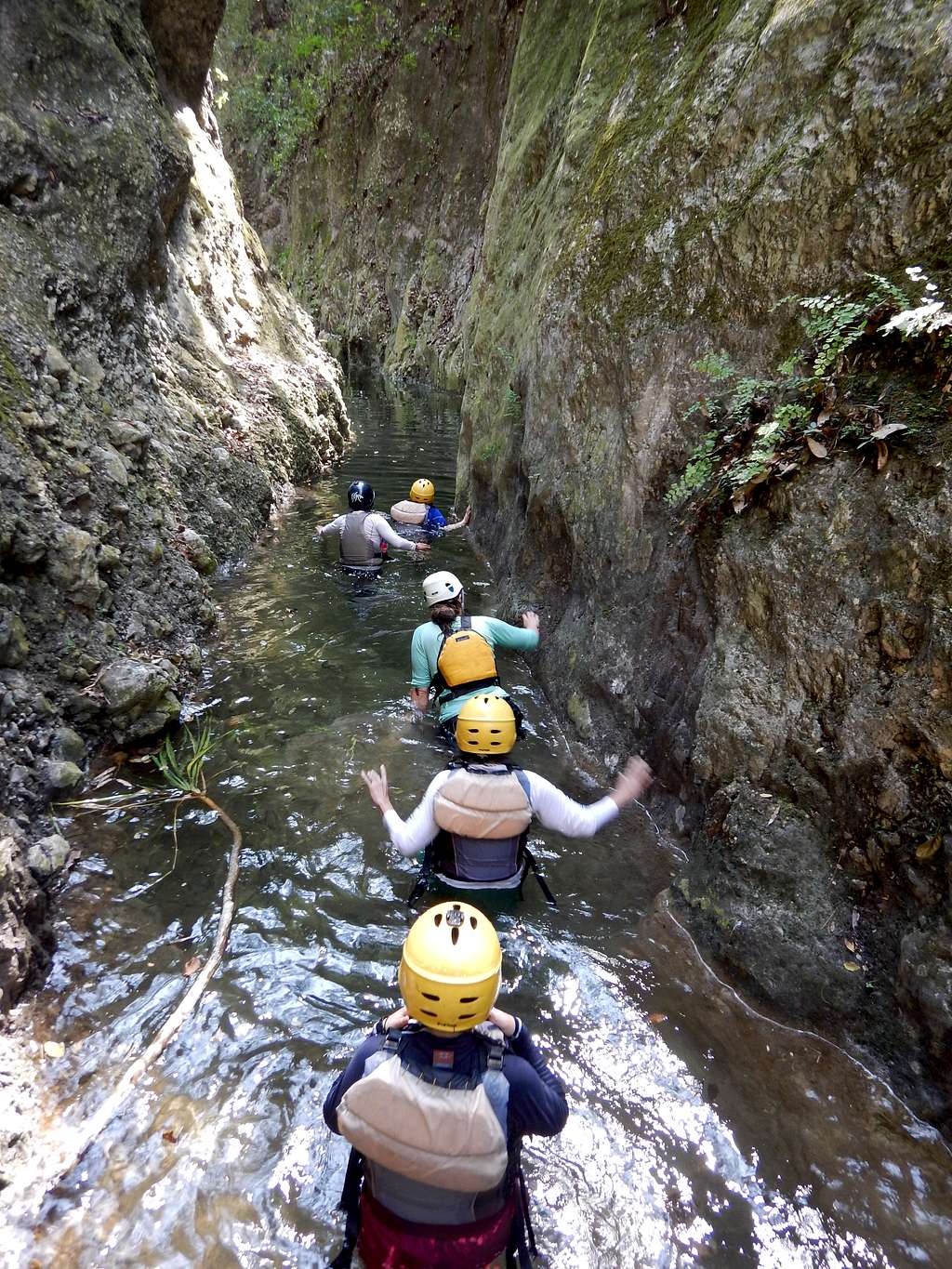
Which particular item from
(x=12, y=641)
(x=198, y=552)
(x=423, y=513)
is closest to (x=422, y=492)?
(x=423, y=513)

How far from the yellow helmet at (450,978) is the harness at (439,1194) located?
188mm

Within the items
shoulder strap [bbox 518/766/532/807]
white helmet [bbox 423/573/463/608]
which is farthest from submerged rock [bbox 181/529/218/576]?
shoulder strap [bbox 518/766/532/807]

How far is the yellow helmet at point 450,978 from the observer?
2.14 meters

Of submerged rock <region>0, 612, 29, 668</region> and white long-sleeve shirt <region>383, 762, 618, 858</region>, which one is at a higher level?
submerged rock <region>0, 612, 29, 668</region>

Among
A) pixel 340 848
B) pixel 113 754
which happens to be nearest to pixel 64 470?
pixel 113 754

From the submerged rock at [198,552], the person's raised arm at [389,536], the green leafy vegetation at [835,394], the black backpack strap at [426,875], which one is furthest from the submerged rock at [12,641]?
the person's raised arm at [389,536]

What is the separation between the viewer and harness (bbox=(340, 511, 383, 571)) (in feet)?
29.4

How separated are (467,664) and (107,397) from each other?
5.48 m

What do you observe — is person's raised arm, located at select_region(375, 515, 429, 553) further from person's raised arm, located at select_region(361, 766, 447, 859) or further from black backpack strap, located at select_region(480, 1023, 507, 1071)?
black backpack strap, located at select_region(480, 1023, 507, 1071)

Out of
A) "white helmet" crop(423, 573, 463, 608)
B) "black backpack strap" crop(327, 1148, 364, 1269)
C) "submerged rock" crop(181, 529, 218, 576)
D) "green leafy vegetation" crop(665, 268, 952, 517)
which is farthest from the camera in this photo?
"submerged rock" crop(181, 529, 218, 576)

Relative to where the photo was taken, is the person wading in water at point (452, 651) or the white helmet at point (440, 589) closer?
the person wading in water at point (452, 651)

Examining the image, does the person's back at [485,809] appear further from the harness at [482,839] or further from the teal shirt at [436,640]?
the teal shirt at [436,640]

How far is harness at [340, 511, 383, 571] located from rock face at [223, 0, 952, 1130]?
2082 mm

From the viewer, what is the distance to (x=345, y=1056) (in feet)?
10.9
